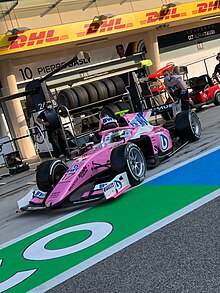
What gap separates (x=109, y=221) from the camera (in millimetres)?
5598

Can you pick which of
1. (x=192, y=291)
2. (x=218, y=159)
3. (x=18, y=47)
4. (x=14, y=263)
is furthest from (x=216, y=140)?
(x=18, y=47)

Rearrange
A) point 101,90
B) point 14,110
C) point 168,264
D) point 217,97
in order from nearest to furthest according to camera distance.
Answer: point 168,264, point 101,90, point 217,97, point 14,110

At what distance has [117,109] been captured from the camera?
1500cm

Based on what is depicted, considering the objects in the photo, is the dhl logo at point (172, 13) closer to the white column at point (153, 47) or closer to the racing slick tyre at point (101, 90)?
the white column at point (153, 47)

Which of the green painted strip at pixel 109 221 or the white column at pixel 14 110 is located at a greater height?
the white column at pixel 14 110

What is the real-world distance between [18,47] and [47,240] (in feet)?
38.0

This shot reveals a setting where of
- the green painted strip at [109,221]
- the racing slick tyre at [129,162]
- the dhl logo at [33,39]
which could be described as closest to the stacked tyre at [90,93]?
the dhl logo at [33,39]

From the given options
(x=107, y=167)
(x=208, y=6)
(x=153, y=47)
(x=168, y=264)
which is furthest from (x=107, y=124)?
(x=208, y=6)

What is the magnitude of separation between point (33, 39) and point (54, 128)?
4.34 m

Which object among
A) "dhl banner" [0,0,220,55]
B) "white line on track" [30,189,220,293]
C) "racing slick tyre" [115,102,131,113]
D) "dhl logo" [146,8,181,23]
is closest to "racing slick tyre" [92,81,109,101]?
"racing slick tyre" [115,102,131,113]

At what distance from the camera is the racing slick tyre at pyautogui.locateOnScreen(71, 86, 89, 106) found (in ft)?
47.7

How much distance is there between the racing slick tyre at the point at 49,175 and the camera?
738cm

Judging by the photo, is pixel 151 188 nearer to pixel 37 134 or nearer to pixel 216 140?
pixel 216 140

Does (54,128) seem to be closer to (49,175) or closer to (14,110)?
(14,110)
